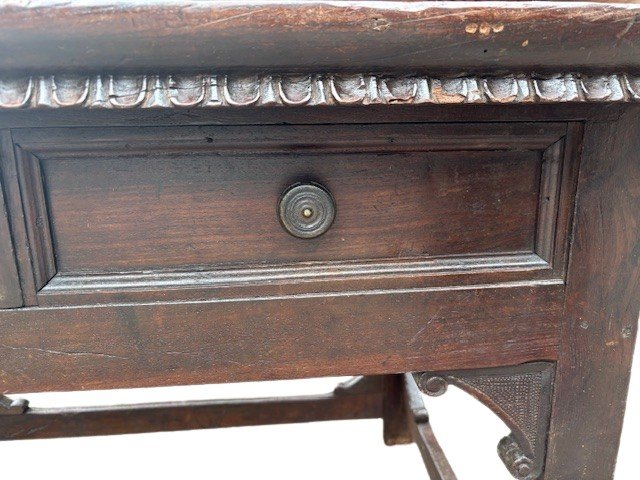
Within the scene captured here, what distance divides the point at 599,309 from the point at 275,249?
0.31m

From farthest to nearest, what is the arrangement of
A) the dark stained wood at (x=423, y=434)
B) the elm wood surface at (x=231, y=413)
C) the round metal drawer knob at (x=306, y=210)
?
the elm wood surface at (x=231, y=413) < the dark stained wood at (x=423, y=434) < the round metal drawer knob at (x=306, y=210)

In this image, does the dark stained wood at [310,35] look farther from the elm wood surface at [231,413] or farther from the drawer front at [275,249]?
the elm wood surface at [231,413]

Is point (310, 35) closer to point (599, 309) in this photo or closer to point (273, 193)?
point (273, 193)

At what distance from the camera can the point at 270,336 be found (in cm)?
49

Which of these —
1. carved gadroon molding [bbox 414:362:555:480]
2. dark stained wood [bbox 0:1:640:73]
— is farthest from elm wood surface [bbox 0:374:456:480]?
dark stained wood [bbox 0:1:640:73]

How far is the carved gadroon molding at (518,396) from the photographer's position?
541 mm

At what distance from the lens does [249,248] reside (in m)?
0.47

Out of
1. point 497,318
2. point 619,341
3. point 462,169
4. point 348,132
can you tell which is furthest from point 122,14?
point 619,341

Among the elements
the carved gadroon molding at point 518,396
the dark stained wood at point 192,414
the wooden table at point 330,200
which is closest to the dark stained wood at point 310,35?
the wooden table at point 330,200

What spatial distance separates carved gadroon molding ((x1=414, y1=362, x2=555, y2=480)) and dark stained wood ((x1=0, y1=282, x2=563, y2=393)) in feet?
0.11

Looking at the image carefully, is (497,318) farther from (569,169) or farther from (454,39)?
(454,39)

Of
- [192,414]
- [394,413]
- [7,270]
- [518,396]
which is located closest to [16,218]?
[7,270]

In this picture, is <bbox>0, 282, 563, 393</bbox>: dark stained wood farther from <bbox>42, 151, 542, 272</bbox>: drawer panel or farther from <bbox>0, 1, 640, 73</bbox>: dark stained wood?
<bbox>0, 1, 640, 73</bbox>: dark stained wood

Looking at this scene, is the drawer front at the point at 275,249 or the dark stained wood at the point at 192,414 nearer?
the drawer front at the point at 275,249
